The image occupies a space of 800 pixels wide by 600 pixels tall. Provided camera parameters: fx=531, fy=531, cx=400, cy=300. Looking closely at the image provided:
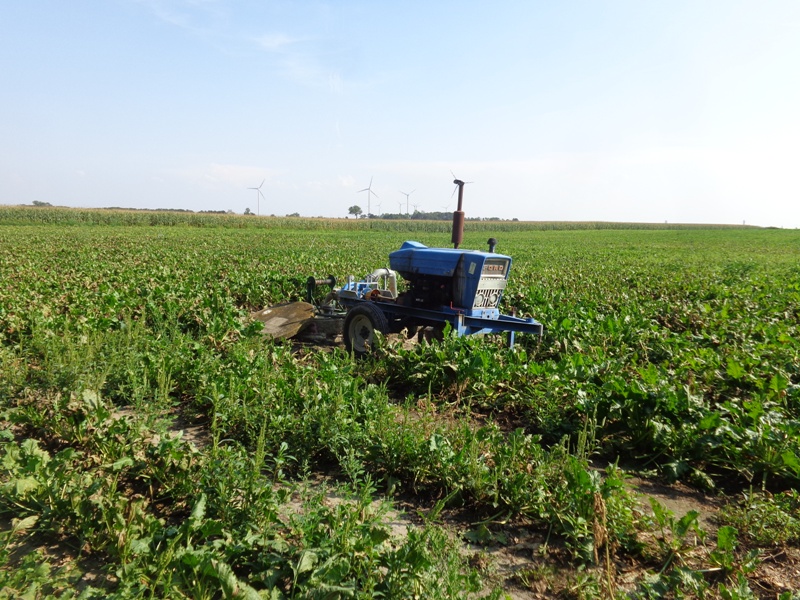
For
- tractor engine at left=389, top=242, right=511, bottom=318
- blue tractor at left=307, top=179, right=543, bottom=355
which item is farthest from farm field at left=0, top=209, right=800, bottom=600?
tractor engine at left=389, top=242, right=511, bottom=318

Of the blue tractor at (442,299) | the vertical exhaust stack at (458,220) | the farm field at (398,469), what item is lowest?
the farm field at (398,469)

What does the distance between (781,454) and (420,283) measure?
482 cm

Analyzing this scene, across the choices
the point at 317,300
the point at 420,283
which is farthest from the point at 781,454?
the point at 317,300

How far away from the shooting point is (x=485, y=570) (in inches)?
116

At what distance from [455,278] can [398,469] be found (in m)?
3.78

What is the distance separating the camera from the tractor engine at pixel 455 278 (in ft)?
23.1

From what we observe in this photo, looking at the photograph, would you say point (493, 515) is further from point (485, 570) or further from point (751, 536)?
point (751, 536)

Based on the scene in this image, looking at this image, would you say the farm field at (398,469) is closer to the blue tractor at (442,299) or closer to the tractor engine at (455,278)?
the blue tractor at (442,299)

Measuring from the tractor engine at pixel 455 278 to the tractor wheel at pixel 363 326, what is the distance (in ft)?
1.98

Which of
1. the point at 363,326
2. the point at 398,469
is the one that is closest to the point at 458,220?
the point at 363,326

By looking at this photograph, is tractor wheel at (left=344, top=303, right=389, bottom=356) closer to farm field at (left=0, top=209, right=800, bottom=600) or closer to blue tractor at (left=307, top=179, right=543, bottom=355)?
blue tractor at (left=307, top=179, right=543, bottom=355)

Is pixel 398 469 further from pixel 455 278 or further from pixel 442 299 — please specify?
pixel 442 299

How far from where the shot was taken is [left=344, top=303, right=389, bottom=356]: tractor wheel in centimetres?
732

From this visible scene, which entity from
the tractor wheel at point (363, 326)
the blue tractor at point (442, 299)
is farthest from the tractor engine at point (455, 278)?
the tractor wheel at point (363, 326)
